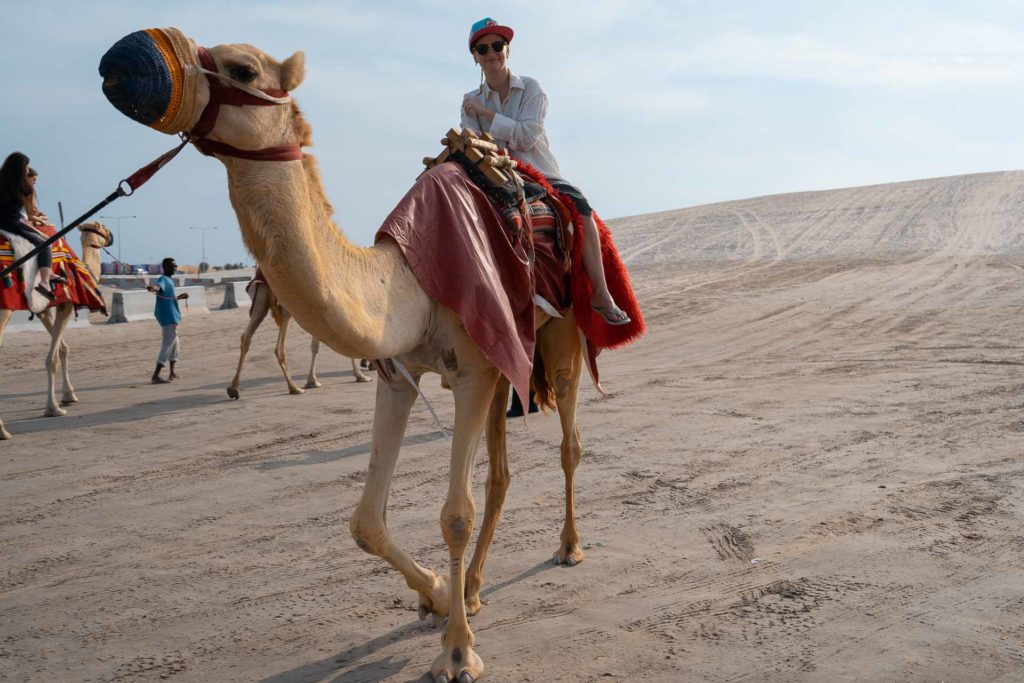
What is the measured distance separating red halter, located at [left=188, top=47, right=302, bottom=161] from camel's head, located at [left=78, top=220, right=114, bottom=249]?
988cm

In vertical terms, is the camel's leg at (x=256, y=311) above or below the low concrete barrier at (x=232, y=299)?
above

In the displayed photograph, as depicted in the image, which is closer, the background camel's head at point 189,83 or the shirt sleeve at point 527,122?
the background camel's head at point 189,83

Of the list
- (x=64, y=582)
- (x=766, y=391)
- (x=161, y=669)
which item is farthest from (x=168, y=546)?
(x=766, y=391)

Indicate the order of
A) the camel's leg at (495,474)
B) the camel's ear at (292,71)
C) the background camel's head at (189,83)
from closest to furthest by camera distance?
the background camel's head at (189,83), the camel's ear at (292,71), the camel's leg at (495,474)

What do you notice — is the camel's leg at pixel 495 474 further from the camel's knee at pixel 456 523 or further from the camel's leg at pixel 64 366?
the camel's leg at pixel 64 366

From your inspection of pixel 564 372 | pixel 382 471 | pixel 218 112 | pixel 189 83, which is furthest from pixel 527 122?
pixel 189 83

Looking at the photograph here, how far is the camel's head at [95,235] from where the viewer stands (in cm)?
1253

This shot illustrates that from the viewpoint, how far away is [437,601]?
16.0 ft

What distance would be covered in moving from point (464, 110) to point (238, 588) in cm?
310

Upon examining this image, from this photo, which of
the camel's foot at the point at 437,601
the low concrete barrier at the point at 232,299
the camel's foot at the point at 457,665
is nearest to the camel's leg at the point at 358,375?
the camel's foot at the point at 437,601

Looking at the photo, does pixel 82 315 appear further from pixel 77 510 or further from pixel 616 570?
pixel 616 570

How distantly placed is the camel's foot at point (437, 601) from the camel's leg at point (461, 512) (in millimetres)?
365

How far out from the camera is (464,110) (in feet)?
19.6

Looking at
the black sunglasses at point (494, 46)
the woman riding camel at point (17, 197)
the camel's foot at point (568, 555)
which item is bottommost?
the camel's foot at point (568, 555)
